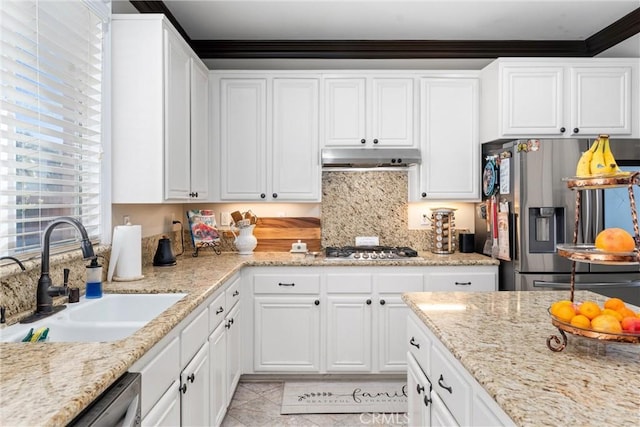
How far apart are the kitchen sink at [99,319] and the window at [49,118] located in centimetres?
32

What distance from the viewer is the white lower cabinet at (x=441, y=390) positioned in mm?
1133

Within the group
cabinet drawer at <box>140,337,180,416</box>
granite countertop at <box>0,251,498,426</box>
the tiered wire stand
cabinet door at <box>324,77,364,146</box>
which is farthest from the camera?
cabinet door at <box>324,77,364,146</box>

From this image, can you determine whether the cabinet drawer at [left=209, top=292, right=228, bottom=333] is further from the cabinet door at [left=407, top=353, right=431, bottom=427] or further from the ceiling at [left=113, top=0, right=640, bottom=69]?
the ceiling at [left=113, top=0, right=640, bottom=69]

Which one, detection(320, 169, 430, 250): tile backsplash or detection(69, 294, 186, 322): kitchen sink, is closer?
detection(69, 294, 186, 322): kitchen sink

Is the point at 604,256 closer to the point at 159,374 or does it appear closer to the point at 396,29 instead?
the point at 159,374

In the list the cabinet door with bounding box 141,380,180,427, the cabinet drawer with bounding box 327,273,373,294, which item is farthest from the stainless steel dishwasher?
the cabinet drawer with bounding box 327,273,373,294

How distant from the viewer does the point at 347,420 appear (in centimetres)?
266

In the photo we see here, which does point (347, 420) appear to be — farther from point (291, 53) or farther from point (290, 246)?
point (291, 53)

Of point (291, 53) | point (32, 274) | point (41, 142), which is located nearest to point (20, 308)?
point (32, 274)

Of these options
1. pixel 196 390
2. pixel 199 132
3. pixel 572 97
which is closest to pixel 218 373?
pixel 196 390

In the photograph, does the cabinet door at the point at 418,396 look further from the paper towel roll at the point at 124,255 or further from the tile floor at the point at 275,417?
the paper towel roll at the point at 124,255

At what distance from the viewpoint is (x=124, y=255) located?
2.32 m

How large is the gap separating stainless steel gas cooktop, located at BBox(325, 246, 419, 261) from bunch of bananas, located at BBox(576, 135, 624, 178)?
1.97 metres

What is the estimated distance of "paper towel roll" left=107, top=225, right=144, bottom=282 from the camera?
2.30 m
